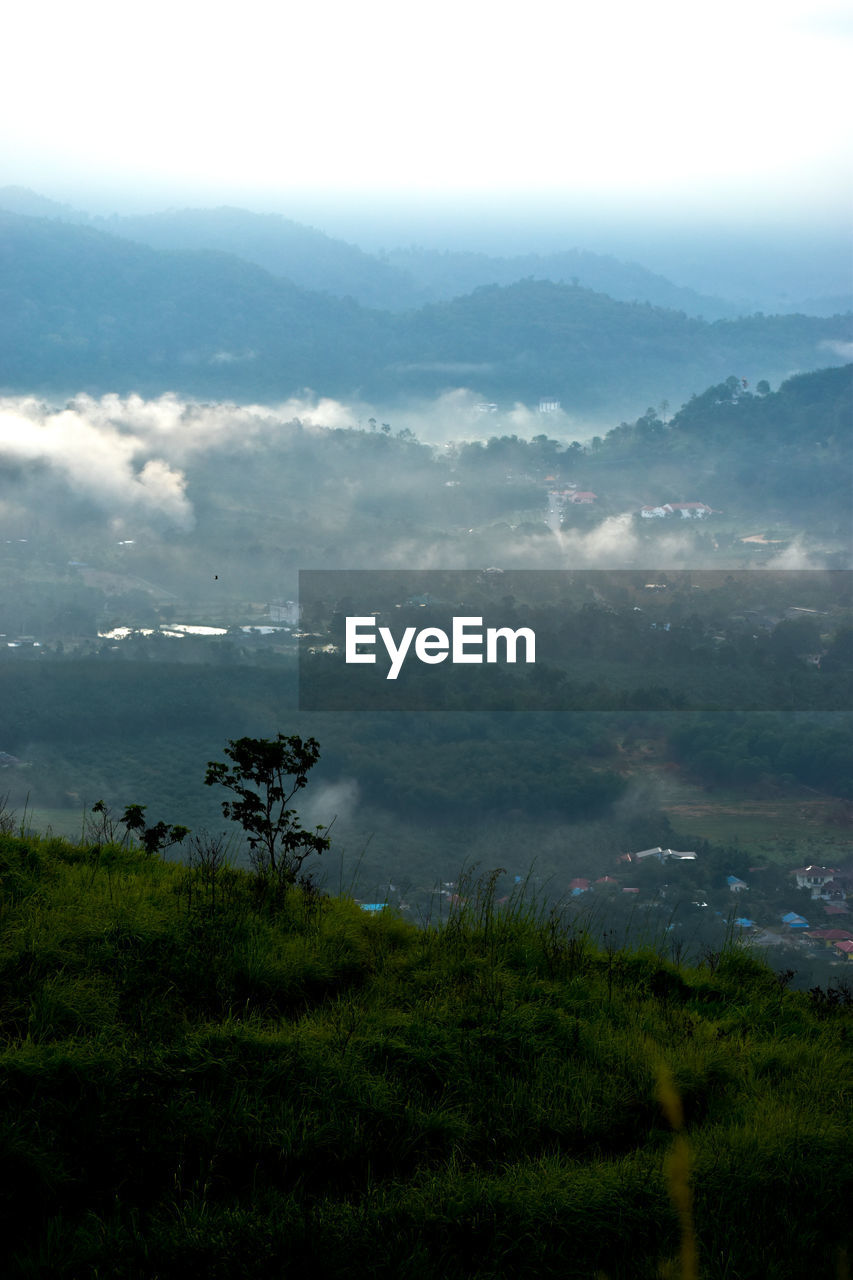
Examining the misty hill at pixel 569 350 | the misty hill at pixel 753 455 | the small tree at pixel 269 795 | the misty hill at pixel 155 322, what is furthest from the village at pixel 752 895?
the misty hill at pixel 569 350

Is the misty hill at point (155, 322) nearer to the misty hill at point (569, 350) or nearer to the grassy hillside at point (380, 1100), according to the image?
the misty hill at point (569, 350)

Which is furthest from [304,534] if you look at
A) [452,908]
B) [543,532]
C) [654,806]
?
[452,908]

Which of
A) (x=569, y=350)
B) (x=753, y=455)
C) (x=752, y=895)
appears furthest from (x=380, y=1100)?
(x=569, y=350)

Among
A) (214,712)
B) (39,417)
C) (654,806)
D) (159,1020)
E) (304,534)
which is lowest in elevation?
(654,806)

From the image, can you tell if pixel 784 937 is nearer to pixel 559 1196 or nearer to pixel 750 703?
pixel 559 1196

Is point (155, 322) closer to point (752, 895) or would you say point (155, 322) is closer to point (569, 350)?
point (569, 350)

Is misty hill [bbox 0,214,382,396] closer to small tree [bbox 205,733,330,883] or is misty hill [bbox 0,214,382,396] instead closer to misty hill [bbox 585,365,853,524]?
misty hill [bbox 585,365,853,524]
